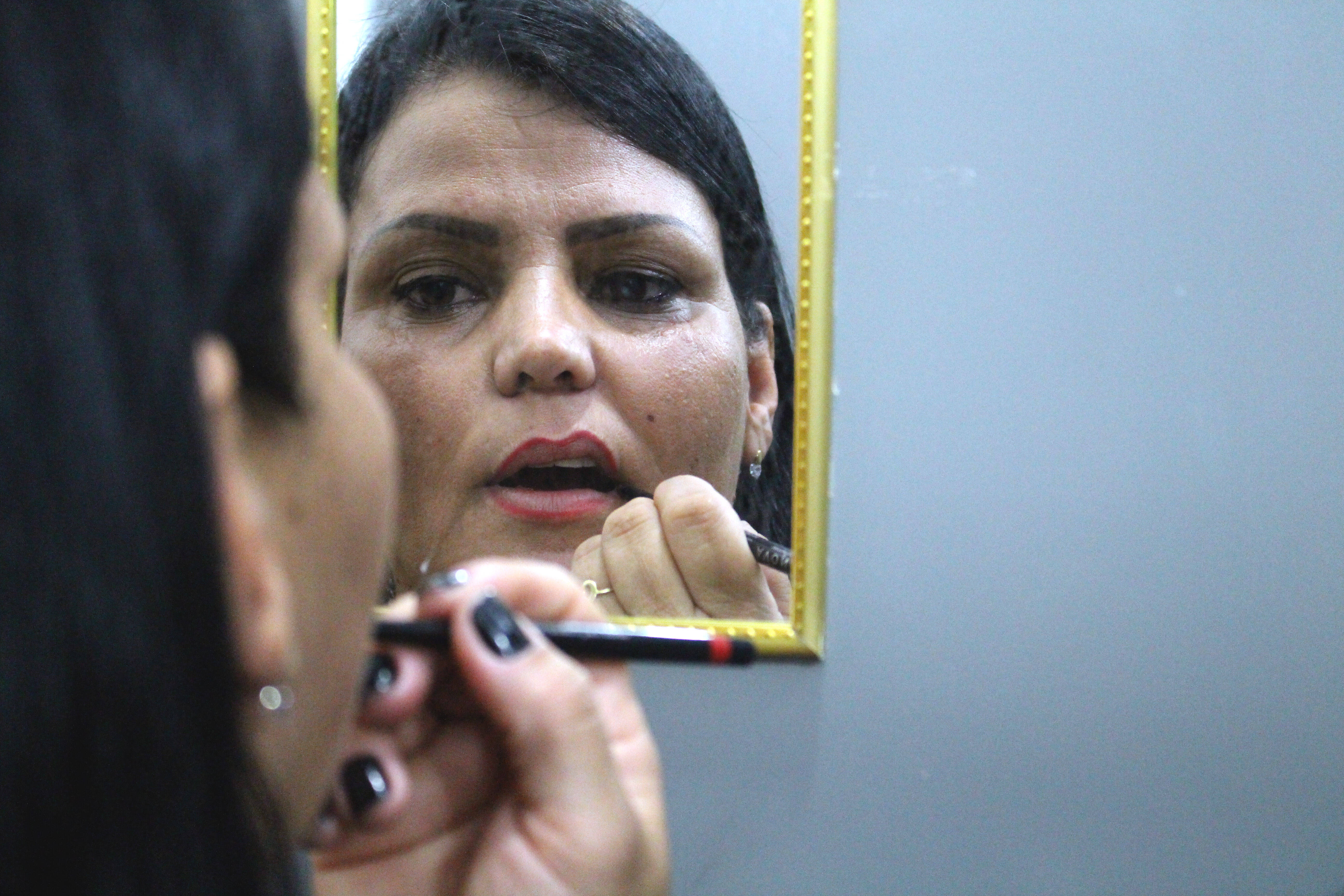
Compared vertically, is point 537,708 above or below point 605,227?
below

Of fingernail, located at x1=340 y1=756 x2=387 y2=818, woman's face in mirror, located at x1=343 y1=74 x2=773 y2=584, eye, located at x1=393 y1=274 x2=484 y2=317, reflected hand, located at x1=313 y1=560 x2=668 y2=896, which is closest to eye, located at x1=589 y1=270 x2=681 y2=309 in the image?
woman's face in mirror, located at x1=343 y1=74 x2=773 y2=584

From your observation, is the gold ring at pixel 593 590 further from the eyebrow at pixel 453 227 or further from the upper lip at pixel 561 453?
the eyebrow at pixel 453 227

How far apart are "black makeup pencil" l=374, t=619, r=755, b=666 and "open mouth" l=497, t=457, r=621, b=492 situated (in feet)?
0.96

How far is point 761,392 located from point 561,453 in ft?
0.62

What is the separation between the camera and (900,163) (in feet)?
3.19

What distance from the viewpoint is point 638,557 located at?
94 cm

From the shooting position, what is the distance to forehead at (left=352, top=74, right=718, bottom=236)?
0.94 meters

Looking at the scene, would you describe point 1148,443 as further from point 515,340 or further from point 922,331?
point 515,340

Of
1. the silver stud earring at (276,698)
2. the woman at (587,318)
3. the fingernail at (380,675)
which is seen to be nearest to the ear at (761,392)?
the woman at (587,318)

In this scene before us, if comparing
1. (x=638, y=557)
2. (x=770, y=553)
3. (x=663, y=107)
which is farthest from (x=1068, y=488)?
(x=663, y=107)

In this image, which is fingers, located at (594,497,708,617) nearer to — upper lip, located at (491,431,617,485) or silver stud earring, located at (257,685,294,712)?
upper lip, located at (491,431,617,485)

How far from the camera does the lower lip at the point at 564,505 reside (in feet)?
3.08

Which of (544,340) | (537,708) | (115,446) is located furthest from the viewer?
(544,340)

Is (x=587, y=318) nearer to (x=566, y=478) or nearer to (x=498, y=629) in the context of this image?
(x=566, y=478)
